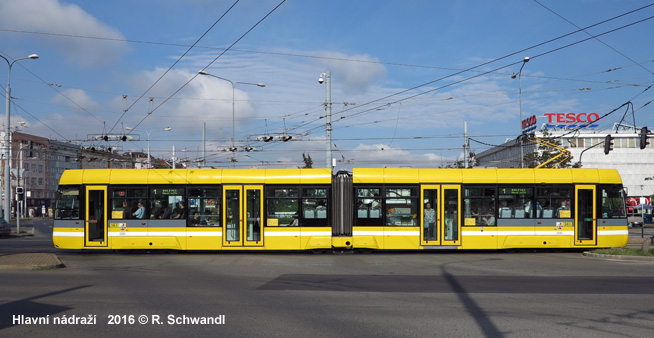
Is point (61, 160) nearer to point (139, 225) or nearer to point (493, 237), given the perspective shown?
point (139, 225)

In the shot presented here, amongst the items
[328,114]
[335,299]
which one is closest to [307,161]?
[328,114]

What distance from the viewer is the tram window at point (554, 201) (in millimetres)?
19797

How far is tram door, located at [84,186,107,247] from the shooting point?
1956 centimetres

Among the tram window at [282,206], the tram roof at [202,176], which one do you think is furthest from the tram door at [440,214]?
the tram window at [282,206]

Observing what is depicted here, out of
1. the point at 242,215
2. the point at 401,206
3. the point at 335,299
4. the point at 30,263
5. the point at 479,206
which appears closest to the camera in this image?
the point at 335,299

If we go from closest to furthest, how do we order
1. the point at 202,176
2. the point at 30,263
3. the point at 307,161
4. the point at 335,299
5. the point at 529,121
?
the point at 335,299, the point at 30,263, the point at 202,176, the point at 307,161, the point at 529,121

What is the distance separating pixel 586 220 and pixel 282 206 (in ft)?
35.4

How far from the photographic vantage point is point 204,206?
19703mm

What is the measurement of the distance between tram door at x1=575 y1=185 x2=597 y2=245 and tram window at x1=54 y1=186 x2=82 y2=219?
58.0ft

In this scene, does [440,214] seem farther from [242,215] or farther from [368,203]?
[242,215]

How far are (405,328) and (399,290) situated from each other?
358 cm

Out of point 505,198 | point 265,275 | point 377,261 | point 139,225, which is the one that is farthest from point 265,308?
point 505,198

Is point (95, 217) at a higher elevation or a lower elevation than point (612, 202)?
lower

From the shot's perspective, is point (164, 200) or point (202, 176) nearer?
point (164, 200)
